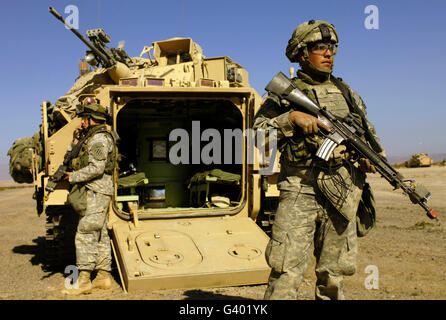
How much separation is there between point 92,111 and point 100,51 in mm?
3497

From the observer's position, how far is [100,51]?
27.5 ft

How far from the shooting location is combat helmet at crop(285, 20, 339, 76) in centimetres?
334

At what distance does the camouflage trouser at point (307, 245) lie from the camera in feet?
10.5

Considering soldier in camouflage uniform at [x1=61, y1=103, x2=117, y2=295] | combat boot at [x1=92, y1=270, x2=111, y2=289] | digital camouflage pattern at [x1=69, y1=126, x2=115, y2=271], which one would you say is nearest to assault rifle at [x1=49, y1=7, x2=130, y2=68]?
soldier in camouflage uniform at [x1=61, y1=103, x2=117, y2=295]

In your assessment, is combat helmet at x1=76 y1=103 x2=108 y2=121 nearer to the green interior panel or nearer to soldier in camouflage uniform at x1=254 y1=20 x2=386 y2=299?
the green interior panel

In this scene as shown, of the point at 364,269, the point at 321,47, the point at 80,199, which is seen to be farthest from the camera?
the point at 364,269

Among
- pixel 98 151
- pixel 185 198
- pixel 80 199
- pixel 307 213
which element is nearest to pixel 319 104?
pixel 307 213

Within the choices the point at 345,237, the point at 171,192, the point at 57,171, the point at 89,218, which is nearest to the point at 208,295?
the point at 89,218

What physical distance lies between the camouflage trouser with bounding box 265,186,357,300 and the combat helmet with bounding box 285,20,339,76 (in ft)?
3.03

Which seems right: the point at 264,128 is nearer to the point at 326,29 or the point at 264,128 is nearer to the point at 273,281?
the point at 326,29

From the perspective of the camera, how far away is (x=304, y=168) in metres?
3.33

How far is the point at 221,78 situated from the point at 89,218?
325 centimetres

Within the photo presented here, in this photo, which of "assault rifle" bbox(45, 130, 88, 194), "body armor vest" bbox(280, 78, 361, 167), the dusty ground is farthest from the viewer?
"assault rifle" bbox(45, 130, 88, 194)

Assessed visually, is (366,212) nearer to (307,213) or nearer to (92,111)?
(307,213)
